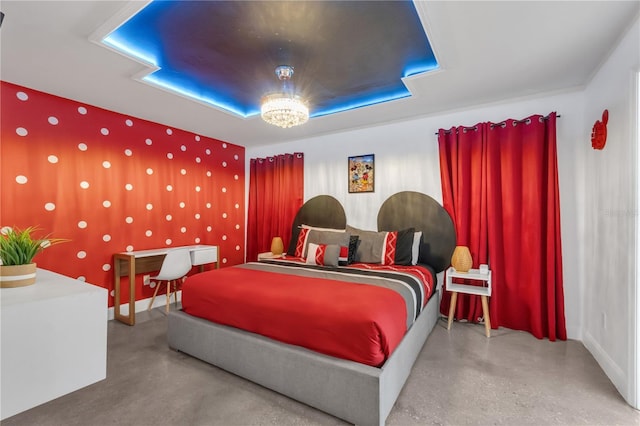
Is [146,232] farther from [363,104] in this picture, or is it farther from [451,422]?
[451,422]

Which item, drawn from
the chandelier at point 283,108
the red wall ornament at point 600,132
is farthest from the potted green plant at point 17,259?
the red wall ornament at point 600,132

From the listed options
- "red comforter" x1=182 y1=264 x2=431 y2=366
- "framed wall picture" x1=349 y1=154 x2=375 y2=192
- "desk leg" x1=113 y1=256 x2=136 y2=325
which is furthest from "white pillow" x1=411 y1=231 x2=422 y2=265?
"desk leg" x1=113 y1=256 x2=136 y2=325

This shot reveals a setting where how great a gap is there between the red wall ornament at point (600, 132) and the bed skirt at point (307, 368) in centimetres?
200

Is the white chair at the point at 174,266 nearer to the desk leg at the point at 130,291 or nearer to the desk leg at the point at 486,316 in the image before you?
the desk leg at the point at 130,291

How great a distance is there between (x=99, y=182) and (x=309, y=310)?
9.27 feet

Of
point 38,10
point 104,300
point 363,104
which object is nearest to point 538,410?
point 104,300

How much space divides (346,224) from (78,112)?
3.25m

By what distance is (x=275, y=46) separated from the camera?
219 centimetres

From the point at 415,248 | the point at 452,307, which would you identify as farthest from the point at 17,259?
the point at 452,307

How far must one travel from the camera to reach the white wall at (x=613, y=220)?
6.17ft

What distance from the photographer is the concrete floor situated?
1743mm

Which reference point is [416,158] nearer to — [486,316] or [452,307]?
[452,307]

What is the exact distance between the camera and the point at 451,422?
1716mm

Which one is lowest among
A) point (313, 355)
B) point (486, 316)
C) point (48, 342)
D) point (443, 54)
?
point (486, 316)
